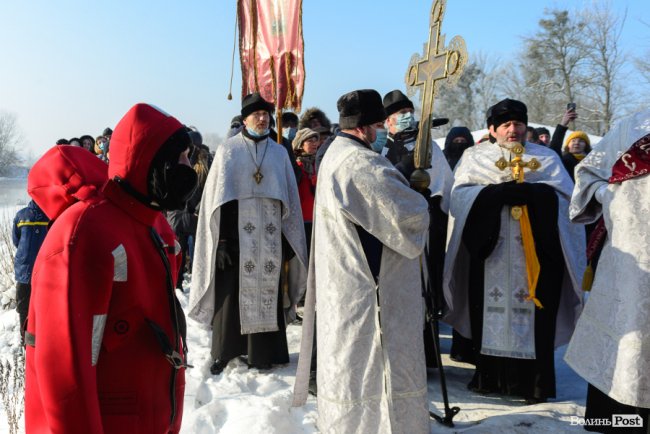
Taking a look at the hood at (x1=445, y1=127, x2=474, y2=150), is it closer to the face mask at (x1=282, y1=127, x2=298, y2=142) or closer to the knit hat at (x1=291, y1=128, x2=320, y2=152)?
the knit hat at (x1=291, y1=128, x2=320, y2=152)

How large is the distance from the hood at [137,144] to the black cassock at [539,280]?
332 cm

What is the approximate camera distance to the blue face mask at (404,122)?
530 centimetres

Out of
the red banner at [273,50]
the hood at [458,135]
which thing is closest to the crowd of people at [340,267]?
the red banner at [273,50]

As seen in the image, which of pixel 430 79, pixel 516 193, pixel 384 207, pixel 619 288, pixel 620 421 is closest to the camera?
pixel 384 207

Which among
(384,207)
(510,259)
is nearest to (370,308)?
(384,207)

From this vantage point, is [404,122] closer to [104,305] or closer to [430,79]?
Result: [430,79]

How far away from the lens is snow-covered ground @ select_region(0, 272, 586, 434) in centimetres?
391

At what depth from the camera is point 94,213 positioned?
1.84 meters

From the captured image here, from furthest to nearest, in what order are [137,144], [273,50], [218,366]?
[273,50], [218,366], [137,144]

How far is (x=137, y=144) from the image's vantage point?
6.48 feet

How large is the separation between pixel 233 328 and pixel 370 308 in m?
2.32

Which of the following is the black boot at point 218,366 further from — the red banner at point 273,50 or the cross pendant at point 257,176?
the red banner at point 273,50

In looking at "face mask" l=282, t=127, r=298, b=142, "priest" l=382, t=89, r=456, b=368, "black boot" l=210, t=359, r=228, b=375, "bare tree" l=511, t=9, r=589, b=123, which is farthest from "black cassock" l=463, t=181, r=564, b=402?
"bare tree" l=511, t=9, r=589, b=123

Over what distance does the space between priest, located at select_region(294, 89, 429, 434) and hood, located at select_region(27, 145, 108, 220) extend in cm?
150
